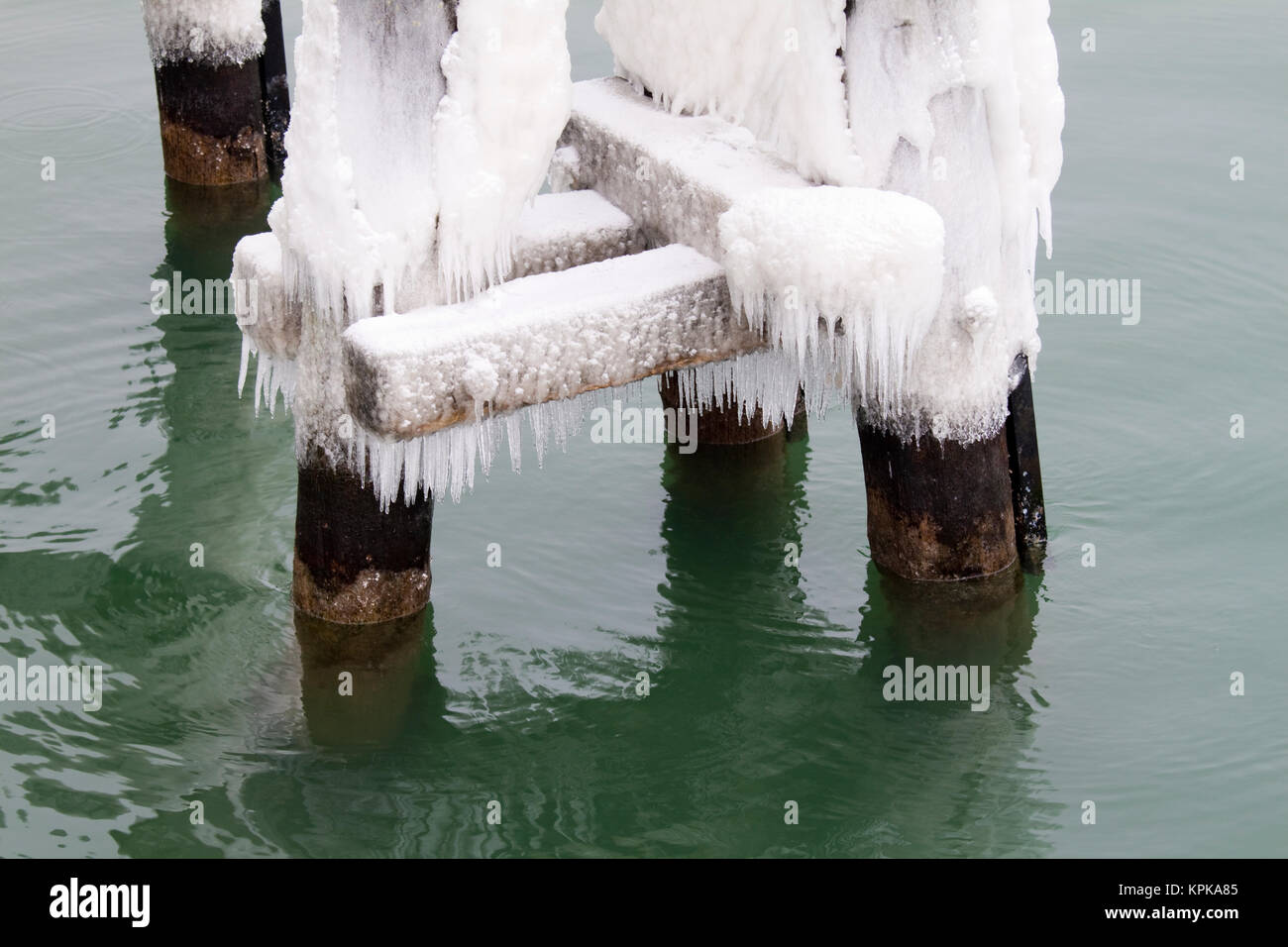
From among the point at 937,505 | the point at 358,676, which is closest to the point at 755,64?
the point at 937,505

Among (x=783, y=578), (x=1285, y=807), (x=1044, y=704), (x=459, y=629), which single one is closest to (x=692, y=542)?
(x=783, y=578)

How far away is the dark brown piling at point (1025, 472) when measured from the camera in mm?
7363

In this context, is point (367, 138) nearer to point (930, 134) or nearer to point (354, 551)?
point (354, 551)

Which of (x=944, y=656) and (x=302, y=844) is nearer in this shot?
(x=302, y=844)

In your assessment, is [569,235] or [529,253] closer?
[529,253]

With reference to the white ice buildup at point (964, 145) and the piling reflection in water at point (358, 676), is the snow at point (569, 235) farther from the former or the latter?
the piling reflection in water at point (358, 676)

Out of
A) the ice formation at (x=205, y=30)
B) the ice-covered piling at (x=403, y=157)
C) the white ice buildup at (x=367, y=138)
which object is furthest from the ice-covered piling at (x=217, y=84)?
the white ice buildup at (x=367, y=138)

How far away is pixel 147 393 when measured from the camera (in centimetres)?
962

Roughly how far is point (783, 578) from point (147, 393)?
376cm

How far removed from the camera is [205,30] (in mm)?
11484

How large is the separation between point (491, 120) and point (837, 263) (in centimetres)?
134

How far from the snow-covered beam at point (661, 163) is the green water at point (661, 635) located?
1.64 meters

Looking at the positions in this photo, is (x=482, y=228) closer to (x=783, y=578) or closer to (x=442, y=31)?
(x=442, y=31)

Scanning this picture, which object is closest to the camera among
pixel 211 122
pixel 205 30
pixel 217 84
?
pixel 205 30
